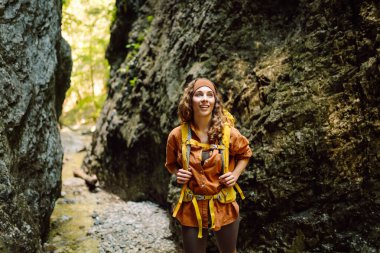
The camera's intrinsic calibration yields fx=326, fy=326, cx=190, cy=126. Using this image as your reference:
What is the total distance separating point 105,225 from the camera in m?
7.11

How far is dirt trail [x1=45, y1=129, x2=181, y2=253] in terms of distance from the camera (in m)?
6.16

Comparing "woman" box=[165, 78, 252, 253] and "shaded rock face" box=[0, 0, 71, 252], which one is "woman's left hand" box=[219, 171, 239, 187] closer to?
"woman" box=[165, 78, 252, 253]

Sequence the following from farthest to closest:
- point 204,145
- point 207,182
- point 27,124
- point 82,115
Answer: point 82,115, point 27,124, point 204,145, point 207,182

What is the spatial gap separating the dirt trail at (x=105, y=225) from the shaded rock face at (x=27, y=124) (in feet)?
2.17

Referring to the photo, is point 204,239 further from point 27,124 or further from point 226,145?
point 27,124

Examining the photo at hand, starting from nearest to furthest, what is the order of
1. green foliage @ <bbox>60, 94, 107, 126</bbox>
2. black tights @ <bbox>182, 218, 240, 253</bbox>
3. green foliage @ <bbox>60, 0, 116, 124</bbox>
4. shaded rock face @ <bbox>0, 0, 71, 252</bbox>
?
black tights @ <bbox>182, 218, 240, 253</bbox> < shaded rock face @ <bbox>0, 0, 71, 252</bbox> < green foliage @ <bbox>60, 0, 116, 124</bbox> < green foliage @ <bbox>60, 94, 107, 126</bbox>

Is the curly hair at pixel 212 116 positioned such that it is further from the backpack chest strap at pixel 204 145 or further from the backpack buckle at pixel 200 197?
the backpack buckle at pixel 200 197

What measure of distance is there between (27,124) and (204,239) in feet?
11.6

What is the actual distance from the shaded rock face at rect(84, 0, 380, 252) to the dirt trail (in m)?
1.06

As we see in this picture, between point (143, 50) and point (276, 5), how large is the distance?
15.9ft

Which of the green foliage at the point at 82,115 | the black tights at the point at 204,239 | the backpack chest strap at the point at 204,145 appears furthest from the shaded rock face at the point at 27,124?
the green foliage at the point at 82,115

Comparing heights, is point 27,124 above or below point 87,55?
below

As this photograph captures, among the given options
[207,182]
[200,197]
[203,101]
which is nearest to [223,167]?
[207,182]

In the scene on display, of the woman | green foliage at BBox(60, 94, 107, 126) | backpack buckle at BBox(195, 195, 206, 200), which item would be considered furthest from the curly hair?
green foliage at BBox(60, 94, 107, 126)
